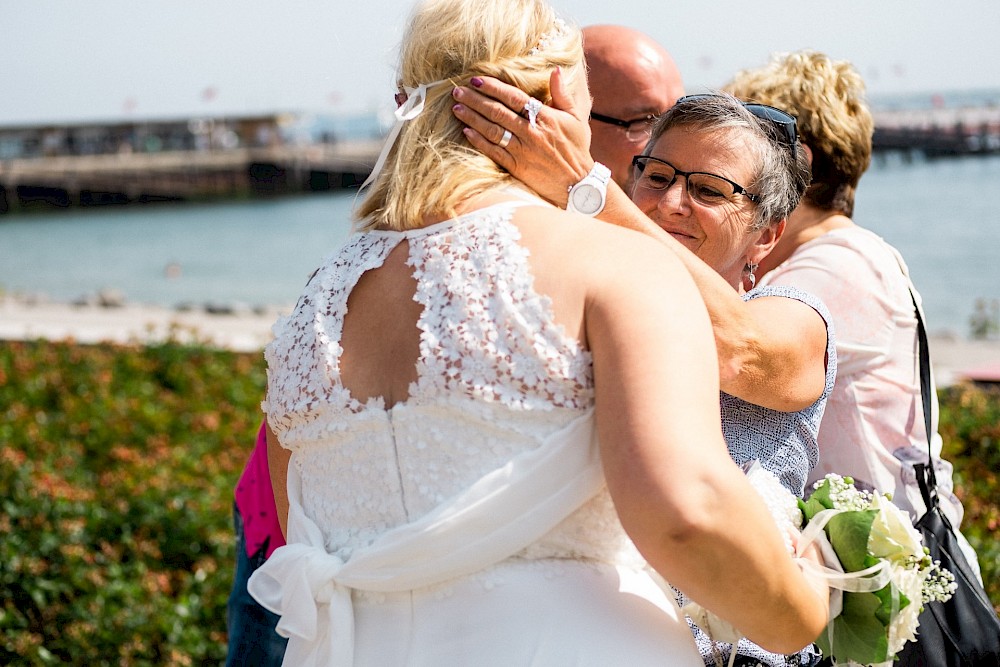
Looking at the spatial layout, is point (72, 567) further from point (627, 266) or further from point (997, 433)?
point (997, 433)

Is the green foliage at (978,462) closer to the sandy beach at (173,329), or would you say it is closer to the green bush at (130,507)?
the green bush at (130,507)

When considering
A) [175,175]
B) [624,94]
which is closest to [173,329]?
[624,94]

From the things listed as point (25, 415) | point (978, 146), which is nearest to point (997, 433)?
point (25, 415)

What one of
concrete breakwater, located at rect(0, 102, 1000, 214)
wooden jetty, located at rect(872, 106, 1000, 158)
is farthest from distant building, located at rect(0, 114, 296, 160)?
wooden jetty, located at rect(872, 106, 1000, 158)

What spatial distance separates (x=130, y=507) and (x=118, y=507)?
6 centimetres

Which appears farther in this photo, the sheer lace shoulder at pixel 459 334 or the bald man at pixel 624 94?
the bald man at pixel 624 94

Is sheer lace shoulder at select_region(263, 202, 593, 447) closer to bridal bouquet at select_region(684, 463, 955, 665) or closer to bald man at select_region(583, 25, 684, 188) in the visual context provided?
bridal bouquet at select_region(684, 463, 955, 665)

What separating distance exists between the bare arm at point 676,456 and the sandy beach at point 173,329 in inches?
259

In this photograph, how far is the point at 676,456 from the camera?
150 centimetres

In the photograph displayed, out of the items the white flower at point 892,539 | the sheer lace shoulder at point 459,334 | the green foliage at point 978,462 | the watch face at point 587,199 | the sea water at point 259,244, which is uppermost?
the watch face at point 587,199

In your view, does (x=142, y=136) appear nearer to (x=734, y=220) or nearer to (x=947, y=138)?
(x=947, y=138)

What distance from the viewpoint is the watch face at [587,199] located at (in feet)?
Result: 6.57

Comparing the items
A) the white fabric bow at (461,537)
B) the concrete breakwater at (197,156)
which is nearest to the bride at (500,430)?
the white fabric bow at (461,537)

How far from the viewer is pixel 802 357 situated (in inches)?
84.4
